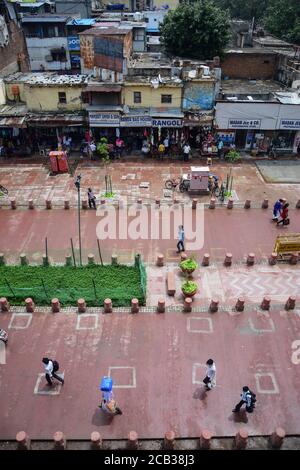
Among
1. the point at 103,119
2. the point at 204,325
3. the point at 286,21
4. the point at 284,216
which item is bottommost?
the point at 204,325

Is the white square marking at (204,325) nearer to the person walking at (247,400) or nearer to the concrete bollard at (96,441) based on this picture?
the person walking at (247,400)

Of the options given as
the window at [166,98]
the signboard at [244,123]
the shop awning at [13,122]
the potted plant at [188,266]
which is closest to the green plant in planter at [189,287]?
the potted plant at [188,266]

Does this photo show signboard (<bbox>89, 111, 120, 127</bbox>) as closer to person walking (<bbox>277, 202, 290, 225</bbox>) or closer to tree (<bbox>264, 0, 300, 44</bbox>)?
person walking (<bbox>277, 202, 290, 225</bbox>)

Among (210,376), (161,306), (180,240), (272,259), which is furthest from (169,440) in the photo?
(272,259)

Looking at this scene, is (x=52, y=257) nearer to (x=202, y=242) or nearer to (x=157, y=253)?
(x=157, y=253)

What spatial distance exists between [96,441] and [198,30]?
104ft

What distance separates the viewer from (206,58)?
3203 centimetres

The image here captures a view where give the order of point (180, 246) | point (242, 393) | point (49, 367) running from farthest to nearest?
1. point (180, 246)
2. point (49, 367)
3. point (242, 393)

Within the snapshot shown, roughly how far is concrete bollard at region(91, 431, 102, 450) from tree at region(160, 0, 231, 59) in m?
30.6

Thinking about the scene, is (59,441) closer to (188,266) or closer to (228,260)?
(188,266)

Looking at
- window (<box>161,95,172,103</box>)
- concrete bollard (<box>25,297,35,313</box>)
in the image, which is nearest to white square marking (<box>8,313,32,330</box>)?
concrete bollard (<box>25,297,35,313</box>)

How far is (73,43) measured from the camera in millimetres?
36094

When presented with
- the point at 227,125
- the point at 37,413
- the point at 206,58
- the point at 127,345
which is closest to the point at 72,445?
the point at 37,413

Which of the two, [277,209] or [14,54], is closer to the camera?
[277,209]
